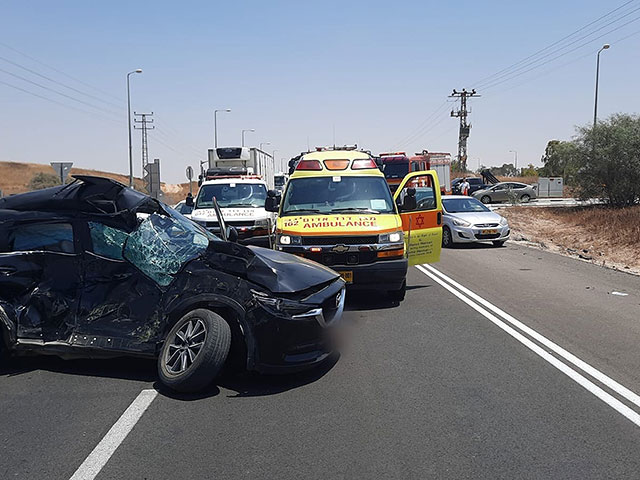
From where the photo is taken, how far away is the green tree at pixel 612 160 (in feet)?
95.9

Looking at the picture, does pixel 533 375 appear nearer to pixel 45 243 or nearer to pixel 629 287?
pixel 45 243

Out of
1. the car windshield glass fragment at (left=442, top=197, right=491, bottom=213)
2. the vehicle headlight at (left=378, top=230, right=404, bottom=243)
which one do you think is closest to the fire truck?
the car windshield glass fragment at (left=442, top=197, right=491, bottom=213)

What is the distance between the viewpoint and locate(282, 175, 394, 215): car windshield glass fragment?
10.4 meters

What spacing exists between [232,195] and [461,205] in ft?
24.0

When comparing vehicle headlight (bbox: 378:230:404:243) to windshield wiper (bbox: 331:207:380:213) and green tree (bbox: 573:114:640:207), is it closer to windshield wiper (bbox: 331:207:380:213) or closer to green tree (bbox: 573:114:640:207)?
windshield wiper (bbox: 331:207:380:213)

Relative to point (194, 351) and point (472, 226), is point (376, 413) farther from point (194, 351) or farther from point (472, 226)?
point (472, 226)

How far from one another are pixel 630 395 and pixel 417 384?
5.91ft

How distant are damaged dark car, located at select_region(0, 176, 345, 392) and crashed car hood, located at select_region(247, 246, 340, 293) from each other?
0.01 metres

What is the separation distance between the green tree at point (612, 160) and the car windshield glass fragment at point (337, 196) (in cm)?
2243

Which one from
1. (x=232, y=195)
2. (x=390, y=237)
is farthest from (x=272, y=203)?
(x=232, y=195)

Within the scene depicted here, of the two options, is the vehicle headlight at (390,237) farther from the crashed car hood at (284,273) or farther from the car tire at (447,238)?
the car tire at (447,238)

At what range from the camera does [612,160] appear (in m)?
29.6

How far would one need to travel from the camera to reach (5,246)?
642 centimetres

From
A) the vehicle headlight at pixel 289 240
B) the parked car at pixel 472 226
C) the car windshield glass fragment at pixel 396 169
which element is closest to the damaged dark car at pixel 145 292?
the vehicle headlight at pixel 289 240
